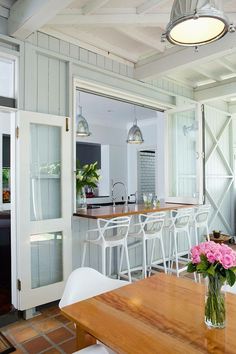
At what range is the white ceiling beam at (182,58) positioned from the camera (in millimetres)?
3191

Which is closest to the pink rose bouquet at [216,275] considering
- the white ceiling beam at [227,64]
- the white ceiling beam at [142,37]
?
the white ceiling beam at [142,37]

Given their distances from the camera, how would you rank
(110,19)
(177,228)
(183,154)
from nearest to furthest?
(110,19)
(177,228)
(183,154)

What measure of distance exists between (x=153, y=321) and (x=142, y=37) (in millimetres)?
3167

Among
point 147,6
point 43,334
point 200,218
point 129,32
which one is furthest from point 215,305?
point 200,218

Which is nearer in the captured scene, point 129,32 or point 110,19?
point 110,19

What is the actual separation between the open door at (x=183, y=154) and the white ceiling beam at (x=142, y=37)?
148 cm

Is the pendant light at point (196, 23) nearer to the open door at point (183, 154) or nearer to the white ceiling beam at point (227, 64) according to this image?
the white ceiling beam at point (227, 64)

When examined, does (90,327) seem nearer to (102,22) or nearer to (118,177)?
(102,22)

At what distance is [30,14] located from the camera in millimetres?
2598

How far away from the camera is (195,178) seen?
508cm

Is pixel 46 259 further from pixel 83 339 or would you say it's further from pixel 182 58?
pixel 182 58

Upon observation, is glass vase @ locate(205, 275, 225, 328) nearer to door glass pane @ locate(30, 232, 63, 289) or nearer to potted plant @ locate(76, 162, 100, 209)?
door glass pane @ locate(30, 232, 63, 289)

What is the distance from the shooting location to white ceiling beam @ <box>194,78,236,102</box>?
5.01 meters

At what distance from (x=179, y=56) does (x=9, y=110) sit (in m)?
2.17
